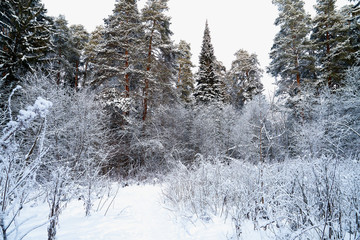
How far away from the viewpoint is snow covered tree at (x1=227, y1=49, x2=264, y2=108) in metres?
23.6

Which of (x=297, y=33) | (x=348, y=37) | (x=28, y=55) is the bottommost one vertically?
(x=28, y=55)

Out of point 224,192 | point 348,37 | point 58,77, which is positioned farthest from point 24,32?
point 348,37

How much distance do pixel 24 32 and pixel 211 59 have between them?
17.4 meters

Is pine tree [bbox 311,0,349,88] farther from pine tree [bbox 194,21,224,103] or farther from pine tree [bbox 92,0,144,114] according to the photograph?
pine tree [bbox 92,0,144,114]

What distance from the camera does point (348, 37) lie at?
1380 centimetres

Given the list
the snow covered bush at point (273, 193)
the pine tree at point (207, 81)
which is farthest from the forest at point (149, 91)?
the snow covered bush at point (273, 193)

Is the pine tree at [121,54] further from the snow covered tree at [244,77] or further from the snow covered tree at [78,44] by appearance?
the snow covered tree at [244,77]

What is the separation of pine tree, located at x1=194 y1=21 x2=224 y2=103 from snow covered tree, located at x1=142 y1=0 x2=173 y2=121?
7129mm

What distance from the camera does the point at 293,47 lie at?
15602mm

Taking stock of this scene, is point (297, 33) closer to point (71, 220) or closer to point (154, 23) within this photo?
point (154, 23)

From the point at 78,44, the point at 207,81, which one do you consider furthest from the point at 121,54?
the point at 207,81

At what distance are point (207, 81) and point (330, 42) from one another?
11.1 metres

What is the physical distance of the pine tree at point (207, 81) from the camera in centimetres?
2019

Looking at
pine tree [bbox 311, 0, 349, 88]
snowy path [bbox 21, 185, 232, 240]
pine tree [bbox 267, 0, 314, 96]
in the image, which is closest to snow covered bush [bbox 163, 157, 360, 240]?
snowy path [bbox 21, 185, 232, 240]
